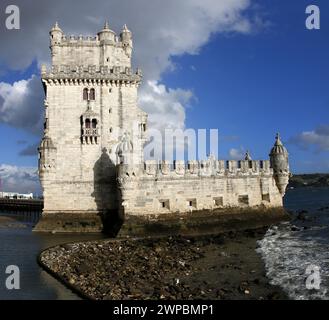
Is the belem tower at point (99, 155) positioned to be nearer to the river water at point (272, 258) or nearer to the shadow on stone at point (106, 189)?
the shadow on stone at point (106, 189)

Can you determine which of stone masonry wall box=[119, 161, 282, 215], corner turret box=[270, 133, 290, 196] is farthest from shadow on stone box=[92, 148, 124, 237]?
corner turret box=[270, 133, 290, 196]

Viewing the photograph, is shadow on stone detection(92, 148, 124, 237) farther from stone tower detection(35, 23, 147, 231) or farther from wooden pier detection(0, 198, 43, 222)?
wooden pier detection(0, 198, 43, 222)

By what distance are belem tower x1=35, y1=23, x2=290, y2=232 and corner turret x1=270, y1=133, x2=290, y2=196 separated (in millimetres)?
3414

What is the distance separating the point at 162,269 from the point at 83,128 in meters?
18.4

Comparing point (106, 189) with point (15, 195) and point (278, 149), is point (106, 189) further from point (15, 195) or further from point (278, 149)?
point (15, 195)

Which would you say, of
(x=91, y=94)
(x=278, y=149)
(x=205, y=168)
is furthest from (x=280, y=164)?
(x=91, y=94)

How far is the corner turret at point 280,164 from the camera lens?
41906 millimetres

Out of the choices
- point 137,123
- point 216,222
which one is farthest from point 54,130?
point 216,222

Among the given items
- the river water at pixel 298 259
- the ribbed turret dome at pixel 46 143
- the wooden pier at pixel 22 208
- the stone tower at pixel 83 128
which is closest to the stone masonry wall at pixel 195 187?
the stone tower at pixel 83 128

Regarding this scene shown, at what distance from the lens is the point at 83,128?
37781mm

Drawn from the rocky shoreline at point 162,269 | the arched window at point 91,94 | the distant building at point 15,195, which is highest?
the arched window at point 91,94

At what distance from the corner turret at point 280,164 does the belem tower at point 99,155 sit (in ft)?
11.2
